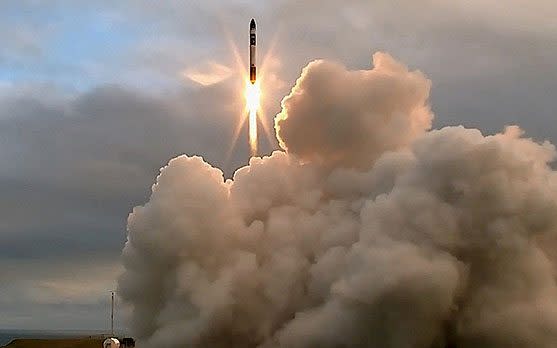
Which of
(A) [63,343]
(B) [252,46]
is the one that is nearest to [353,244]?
(B) [252,46]

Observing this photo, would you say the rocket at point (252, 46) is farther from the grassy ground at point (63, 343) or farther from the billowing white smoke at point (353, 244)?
the grassy ground at point (63, 343)

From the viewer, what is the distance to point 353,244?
47.6 m

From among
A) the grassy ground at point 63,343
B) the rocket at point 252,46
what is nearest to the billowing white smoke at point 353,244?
the rocket at point 252,46

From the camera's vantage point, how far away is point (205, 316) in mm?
48594

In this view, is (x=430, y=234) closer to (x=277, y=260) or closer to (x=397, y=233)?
(x=397, y=233)

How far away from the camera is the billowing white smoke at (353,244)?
44.6m

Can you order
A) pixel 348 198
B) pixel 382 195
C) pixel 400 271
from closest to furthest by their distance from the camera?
pixel 400 271
pixel 382 195
pixel 348 198

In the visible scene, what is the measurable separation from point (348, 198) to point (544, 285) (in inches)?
458

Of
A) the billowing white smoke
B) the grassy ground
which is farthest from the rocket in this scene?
the grassy ground

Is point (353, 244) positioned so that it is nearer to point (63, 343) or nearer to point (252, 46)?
point (252, 46)

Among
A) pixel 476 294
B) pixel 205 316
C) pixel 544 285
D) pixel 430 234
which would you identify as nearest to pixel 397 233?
pixel 430 234

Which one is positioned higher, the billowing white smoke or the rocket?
the rocket

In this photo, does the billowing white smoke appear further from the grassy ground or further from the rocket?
the grassy ground

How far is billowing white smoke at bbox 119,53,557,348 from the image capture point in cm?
4456
